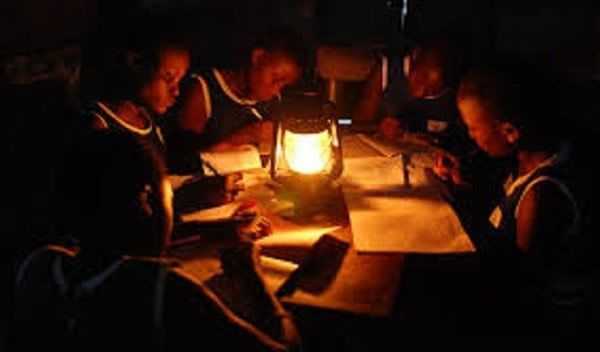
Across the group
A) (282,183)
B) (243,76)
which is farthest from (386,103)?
(282,183)

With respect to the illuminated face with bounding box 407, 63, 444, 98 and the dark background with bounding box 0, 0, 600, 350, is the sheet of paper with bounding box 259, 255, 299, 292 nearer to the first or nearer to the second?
the dark background with bounding box 0, 0, 600, 350

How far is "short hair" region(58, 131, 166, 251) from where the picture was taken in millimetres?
1928

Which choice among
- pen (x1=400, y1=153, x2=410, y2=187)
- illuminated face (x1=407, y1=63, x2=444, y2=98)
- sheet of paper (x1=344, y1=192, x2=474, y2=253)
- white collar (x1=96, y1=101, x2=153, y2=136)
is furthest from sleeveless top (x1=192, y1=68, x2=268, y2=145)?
sheet of paper (x1=344, y1=192, x2=474, y2=253)

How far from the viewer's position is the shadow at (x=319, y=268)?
233cm

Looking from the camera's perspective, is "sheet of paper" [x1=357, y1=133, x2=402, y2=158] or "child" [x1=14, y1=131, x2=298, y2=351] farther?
"sheet of paper" [x1=357, y1=133, x2=402, y2=158]

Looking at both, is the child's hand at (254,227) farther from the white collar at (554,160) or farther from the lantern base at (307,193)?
the white collar at (554,160)

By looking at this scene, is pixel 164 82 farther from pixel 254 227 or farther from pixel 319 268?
pixel 319 268

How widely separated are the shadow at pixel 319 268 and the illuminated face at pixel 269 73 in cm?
168

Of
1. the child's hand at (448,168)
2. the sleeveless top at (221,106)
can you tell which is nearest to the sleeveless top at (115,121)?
the sleeveless top at (221,106)

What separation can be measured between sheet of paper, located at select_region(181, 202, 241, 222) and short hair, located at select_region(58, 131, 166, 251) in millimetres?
845

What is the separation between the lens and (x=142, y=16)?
4883mm

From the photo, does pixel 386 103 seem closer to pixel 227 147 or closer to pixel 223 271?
pixel 227 147

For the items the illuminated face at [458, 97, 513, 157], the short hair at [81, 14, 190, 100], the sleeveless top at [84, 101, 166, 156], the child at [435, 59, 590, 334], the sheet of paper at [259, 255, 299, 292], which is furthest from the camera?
the short hair at [81, 14, 190, 100]

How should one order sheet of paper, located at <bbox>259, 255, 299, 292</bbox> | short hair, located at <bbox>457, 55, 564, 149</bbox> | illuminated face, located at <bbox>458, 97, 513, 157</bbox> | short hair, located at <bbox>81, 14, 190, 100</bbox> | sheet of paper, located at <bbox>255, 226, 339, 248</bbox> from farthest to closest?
short hair, located at <bbox>81, 14, 190, 100</bbox>
illuminated face, located at <bbox>458, 97, 513, 157</bbox>
short hair, located at <bbox>457, 55, 564, 149</bbox>
sheet of paper, located at <bbox>255, 226, 339, 248</bbox>
sheet of paper, located at <bbox>259, 255, 299, 292</bbox>
